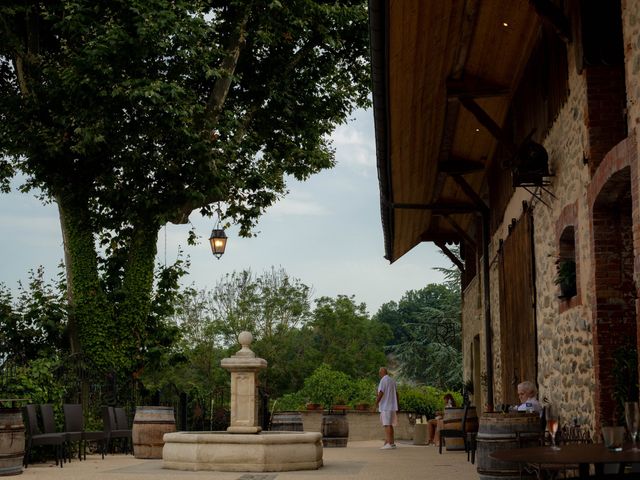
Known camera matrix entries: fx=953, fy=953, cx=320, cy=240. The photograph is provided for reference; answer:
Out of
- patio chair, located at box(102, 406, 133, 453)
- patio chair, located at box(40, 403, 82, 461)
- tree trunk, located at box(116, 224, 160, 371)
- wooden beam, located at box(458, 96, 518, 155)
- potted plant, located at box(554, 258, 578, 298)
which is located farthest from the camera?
tree trunk, located at box(116, 224, 160, 371)

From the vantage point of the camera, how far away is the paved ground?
11.2 m

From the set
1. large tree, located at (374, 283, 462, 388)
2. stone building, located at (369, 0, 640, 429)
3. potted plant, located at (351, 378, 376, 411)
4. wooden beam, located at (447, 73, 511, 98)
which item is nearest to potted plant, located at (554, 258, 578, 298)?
stone building, located at (369, 0, 640, 429)

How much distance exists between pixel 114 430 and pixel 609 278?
1075 cm

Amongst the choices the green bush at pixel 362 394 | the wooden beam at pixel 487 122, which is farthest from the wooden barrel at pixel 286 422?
the green bush at pixel 362 394

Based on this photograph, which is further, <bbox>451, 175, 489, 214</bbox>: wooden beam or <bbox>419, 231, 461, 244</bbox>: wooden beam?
<bbox>419, 231, 461, 244</bbox>: wooden beam

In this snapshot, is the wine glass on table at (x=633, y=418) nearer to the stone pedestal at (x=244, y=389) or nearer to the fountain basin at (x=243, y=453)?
the fountain basin at (x=243, y=453)

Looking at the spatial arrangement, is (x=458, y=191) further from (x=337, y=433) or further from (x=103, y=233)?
(x=103, y=233)

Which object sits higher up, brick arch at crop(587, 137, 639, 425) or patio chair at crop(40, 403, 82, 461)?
brick arch at crop(587, 137, 639, 425)

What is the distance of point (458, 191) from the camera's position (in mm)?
19250

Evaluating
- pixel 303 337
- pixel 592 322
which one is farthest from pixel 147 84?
pixel 303 337

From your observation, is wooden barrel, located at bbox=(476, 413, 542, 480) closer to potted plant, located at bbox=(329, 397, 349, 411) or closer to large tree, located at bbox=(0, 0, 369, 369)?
large tree, located at bbox=(0, 0, 369, 369)

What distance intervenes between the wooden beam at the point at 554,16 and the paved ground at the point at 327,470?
16.7 feet

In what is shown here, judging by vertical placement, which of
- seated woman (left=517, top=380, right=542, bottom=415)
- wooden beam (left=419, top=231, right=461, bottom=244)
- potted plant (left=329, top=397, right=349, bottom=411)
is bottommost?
potted plant (left=329, top=397, right=349, bottom=411)

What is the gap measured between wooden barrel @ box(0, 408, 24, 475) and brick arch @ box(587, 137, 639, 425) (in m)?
6.96
